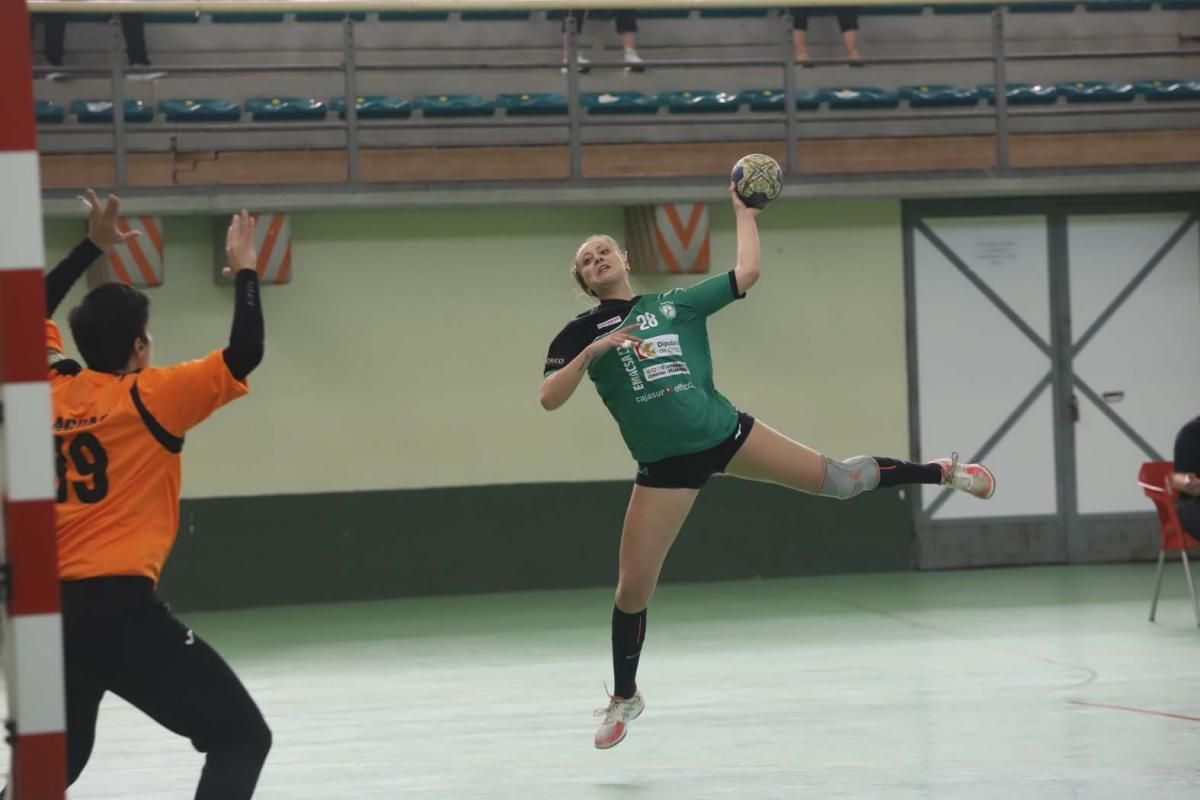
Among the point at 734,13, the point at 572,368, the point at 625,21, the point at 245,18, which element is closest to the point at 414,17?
the point at 245,18

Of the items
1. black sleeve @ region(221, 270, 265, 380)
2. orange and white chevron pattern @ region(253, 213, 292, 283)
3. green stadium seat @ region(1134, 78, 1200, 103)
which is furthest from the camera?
green stadium seat @ region(1134, 78, 1200, 103)

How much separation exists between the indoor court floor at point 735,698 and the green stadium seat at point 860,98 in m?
4.46

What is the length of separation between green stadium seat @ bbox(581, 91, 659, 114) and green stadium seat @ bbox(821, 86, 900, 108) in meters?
1.59

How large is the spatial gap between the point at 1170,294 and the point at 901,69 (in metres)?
3.54

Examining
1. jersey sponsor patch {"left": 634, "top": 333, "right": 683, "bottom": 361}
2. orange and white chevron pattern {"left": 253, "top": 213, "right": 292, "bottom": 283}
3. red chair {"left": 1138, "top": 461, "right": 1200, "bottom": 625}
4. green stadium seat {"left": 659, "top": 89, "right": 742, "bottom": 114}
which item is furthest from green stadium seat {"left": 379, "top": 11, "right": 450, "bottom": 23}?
jersey sponsor patch {"left": 634, "top": 333, "right": 683, "bottom": 361}

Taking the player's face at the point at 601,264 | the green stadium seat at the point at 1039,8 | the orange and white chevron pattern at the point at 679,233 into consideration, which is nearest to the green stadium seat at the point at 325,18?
the orange and white chevron pattern at the point at 679,233

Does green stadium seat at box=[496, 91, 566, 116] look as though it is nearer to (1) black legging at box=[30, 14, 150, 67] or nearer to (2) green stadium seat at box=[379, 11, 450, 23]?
(2) green stadium seat at box=[379, 11, 450, 23]

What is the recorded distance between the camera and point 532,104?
40.8ft

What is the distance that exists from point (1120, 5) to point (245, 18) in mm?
8289

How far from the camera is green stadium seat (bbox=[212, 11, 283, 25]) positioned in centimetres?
1381

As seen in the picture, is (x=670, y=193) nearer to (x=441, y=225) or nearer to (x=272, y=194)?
(x=441, y=225)

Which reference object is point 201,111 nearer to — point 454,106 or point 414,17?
point 454,106

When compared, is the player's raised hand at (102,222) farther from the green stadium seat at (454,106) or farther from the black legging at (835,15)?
the black legging at (835,15)

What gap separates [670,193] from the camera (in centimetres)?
1152
